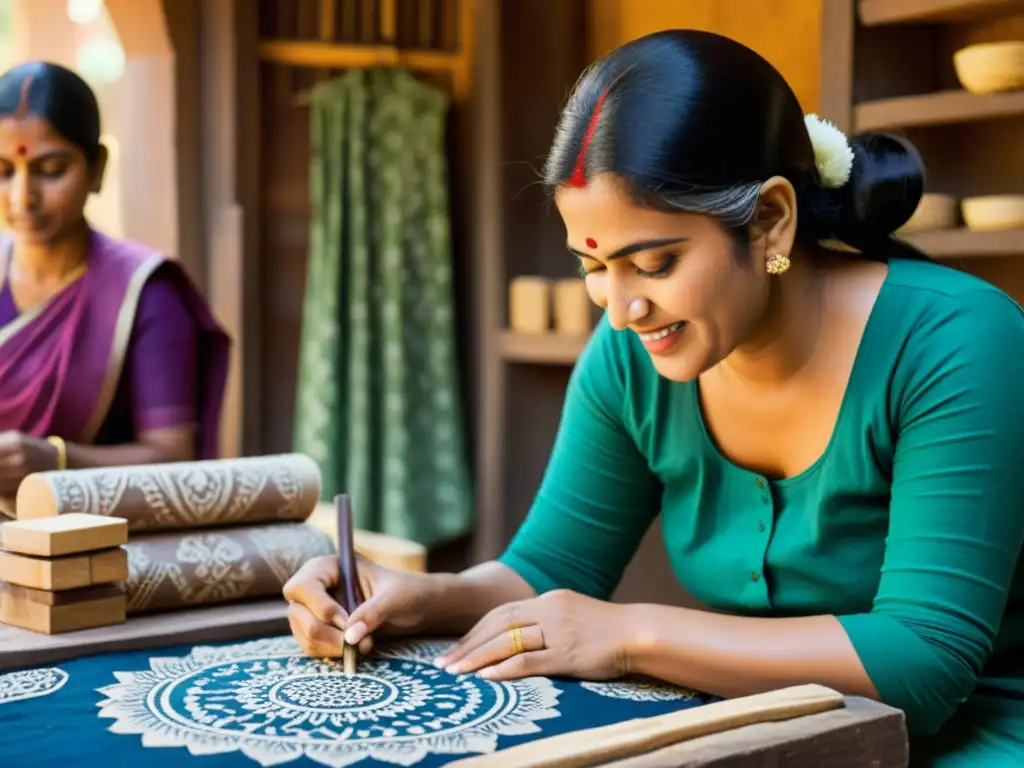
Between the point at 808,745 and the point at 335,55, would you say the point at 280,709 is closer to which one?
the point at 808,745

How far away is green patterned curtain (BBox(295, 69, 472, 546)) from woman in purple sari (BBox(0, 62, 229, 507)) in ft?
3.74

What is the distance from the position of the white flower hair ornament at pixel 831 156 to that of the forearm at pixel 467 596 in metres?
0.58

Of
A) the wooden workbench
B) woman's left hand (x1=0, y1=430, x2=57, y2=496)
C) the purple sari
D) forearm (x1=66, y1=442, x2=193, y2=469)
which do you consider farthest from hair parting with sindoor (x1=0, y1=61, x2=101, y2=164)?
the wooden workbench

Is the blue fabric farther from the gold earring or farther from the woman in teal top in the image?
the gold earring

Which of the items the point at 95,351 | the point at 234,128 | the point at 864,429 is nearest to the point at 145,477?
the point at 864,429

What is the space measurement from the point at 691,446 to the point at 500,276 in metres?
2.26

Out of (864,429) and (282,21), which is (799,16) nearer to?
(282,21)

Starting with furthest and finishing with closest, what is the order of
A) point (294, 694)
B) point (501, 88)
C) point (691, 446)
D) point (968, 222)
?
point (501, 88)
point (968, 222)
point (691, 446)
point (294, 694)

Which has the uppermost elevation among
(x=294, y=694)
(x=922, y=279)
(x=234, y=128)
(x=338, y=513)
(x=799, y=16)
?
(x=799, y=16)

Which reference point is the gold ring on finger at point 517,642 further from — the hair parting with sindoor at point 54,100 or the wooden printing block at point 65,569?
the hair parting with sindoor at point 54,100

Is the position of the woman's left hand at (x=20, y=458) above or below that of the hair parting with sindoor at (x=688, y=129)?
below

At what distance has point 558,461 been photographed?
1665 mm

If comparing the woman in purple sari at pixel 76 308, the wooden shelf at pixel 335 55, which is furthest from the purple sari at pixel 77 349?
the wooden shelf at pixel 335 55

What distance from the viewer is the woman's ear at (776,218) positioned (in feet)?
4.47
